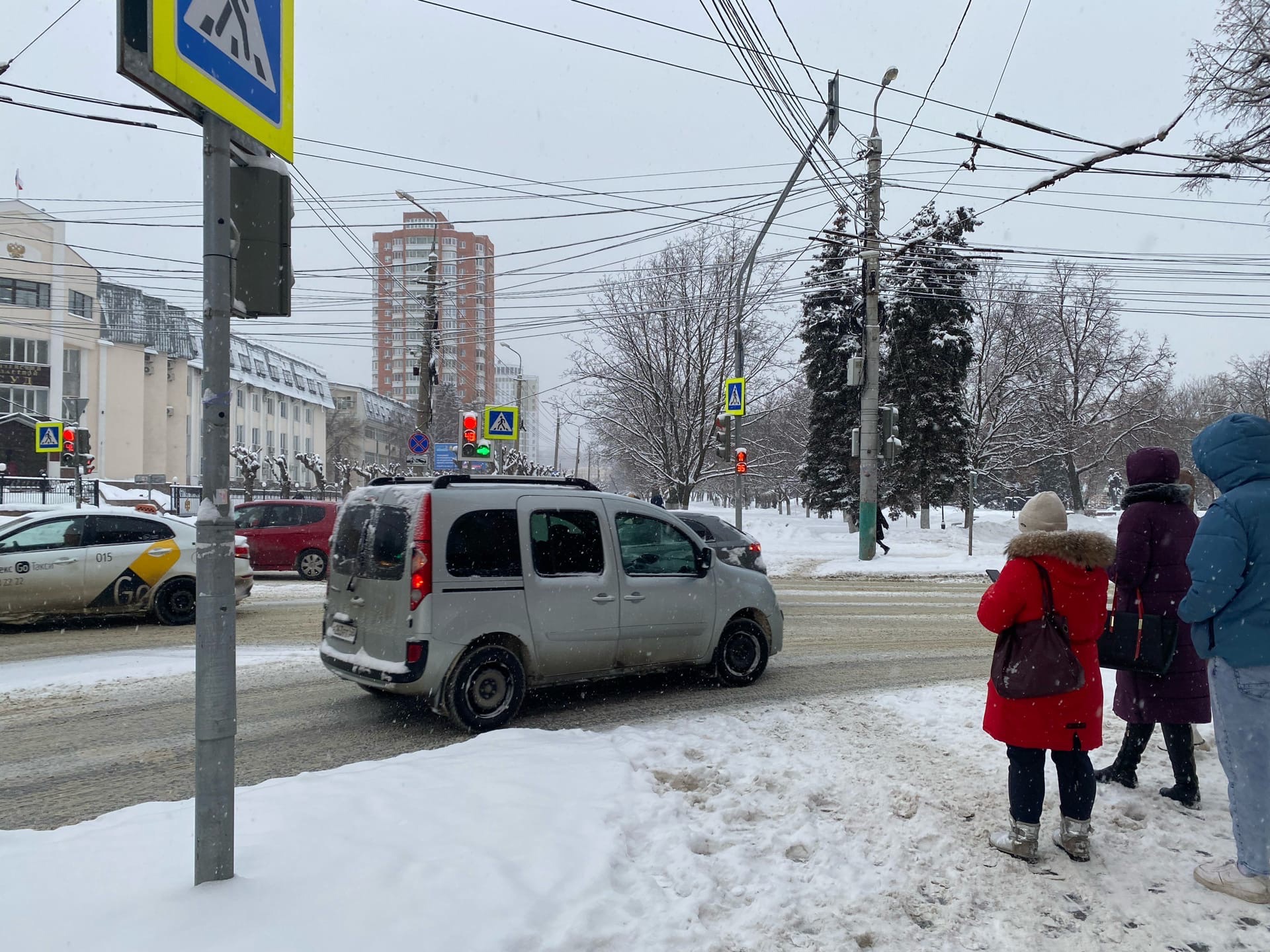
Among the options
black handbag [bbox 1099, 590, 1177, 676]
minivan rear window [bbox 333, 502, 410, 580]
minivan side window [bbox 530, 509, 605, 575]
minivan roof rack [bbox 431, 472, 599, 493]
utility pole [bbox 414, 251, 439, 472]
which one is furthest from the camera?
utility pole [bbox 414, 251, 439, 472]

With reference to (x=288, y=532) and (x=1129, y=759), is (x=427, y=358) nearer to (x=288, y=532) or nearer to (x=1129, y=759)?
(x=288, y=532)

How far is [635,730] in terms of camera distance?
5996 millimetres

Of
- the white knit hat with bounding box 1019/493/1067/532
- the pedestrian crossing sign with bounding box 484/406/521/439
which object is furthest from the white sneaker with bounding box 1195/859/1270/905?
the pedestrian crossing sign with bounding box 484/406/521/439

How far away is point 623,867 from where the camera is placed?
3.76 meters

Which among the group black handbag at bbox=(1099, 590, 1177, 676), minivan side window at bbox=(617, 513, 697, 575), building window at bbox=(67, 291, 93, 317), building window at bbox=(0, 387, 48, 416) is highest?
building window at bbox=(67, 291, 93, 317)

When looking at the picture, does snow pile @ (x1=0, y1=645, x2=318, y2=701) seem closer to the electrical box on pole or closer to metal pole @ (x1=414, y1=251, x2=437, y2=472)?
the electrical box on pole

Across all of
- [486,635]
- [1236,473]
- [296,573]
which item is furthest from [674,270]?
[1236,473]

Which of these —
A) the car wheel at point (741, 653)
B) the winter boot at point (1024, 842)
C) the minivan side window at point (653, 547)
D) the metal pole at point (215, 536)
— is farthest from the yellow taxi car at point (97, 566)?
the winter boot at point (1024, 842)

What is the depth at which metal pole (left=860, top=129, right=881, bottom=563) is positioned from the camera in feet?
69.5

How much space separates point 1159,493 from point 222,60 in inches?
186

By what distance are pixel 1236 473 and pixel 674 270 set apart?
27.7 meters

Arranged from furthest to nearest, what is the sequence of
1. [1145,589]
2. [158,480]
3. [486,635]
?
[158,480] → [486,635] → [1145,589]

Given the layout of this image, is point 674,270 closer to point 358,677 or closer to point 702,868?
point 358,677

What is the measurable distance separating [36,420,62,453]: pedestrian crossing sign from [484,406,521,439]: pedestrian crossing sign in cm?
1408
